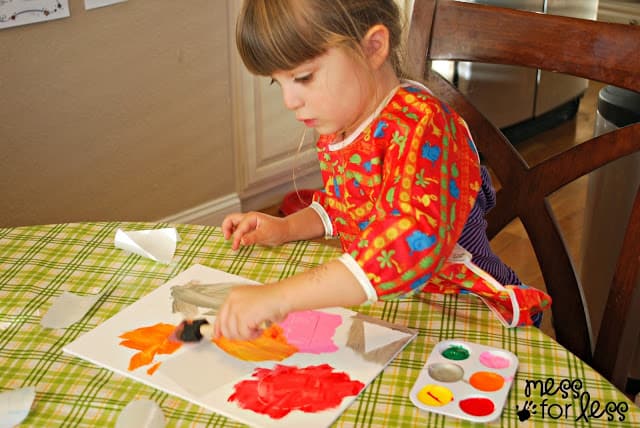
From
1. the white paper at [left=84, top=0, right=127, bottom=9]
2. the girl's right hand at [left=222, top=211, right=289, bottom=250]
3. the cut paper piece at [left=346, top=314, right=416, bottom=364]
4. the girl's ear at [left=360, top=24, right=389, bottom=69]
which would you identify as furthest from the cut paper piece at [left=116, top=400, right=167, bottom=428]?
the white paper at [left=84, top=0, right=127, bottom=9]

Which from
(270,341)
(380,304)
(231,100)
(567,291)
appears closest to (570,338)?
(567,291)

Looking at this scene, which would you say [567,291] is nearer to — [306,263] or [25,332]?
[306,263]

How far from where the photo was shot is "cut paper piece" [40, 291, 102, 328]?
3.38 feet

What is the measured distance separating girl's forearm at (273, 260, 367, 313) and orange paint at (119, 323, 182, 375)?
0.55 ft

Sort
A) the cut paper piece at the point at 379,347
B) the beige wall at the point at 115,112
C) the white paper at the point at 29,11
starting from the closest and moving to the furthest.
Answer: the cut paper piece at the point at 379,347
the white paper at the point at 29,11
the beige wall at the point at 115,112

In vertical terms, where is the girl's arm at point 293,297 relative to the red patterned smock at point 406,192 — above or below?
below

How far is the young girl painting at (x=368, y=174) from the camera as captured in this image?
Answer: 35.6 inches

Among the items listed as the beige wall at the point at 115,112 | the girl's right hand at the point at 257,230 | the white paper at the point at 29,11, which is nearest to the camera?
the girl's right hand at the point at 257,230

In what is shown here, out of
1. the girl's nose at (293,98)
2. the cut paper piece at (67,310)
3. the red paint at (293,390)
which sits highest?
the girl's nose at (293,98)

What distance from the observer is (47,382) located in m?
0.92

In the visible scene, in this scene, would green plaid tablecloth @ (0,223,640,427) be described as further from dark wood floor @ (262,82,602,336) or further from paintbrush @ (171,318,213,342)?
dark wood floor @ (262,82,602,336)

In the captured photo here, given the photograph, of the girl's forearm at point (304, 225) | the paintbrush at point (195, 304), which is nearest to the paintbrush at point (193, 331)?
the paintbrush at point (195, 304)

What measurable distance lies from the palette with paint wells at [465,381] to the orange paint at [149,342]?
296 mm

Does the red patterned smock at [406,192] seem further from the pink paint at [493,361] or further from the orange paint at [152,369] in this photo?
the orange paint at [152,369]
